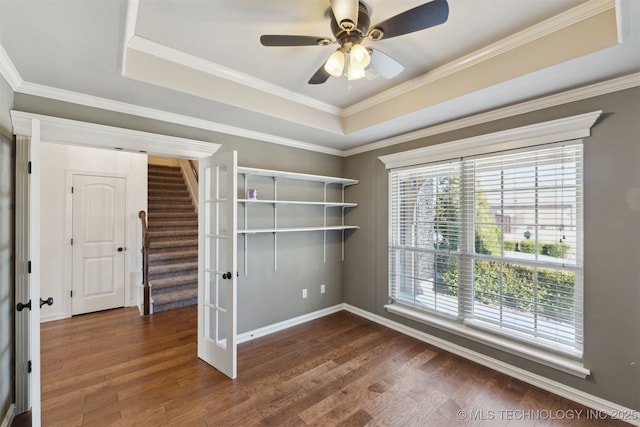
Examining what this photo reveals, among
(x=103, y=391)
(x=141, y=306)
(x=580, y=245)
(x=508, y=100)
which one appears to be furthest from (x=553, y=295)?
(x=141, y=306)

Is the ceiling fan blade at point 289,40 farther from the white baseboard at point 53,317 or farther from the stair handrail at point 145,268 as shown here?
the white baseboard at point 53,317

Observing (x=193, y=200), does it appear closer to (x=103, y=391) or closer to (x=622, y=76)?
(x=103, y=391)

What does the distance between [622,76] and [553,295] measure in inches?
67.5

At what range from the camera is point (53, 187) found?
3.75 metres

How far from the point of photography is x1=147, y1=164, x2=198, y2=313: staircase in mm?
4363

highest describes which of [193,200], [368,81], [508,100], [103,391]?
[368,81]

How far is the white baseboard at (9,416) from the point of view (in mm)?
1800

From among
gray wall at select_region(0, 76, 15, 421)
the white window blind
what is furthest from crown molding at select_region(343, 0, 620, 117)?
gray wall at select_region(0, 76, 15, 421)

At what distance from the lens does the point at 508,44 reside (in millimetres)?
1958

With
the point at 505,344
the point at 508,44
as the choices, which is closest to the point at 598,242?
the point at 505,344

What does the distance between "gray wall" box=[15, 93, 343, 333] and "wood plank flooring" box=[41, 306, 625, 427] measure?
0.39m

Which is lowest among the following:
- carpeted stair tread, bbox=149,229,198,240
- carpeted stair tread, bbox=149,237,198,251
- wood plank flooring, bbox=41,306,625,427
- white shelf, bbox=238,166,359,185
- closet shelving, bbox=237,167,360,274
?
wood plank flooring, bbox=41,306,625,427

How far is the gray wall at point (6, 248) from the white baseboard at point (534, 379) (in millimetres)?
3467

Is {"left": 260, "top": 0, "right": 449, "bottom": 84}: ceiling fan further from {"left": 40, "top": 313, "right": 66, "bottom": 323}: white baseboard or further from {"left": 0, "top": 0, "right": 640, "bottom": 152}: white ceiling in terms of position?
{"left": 40, "top": 313, "right": 66, "bottom": 323}: white baseboard
